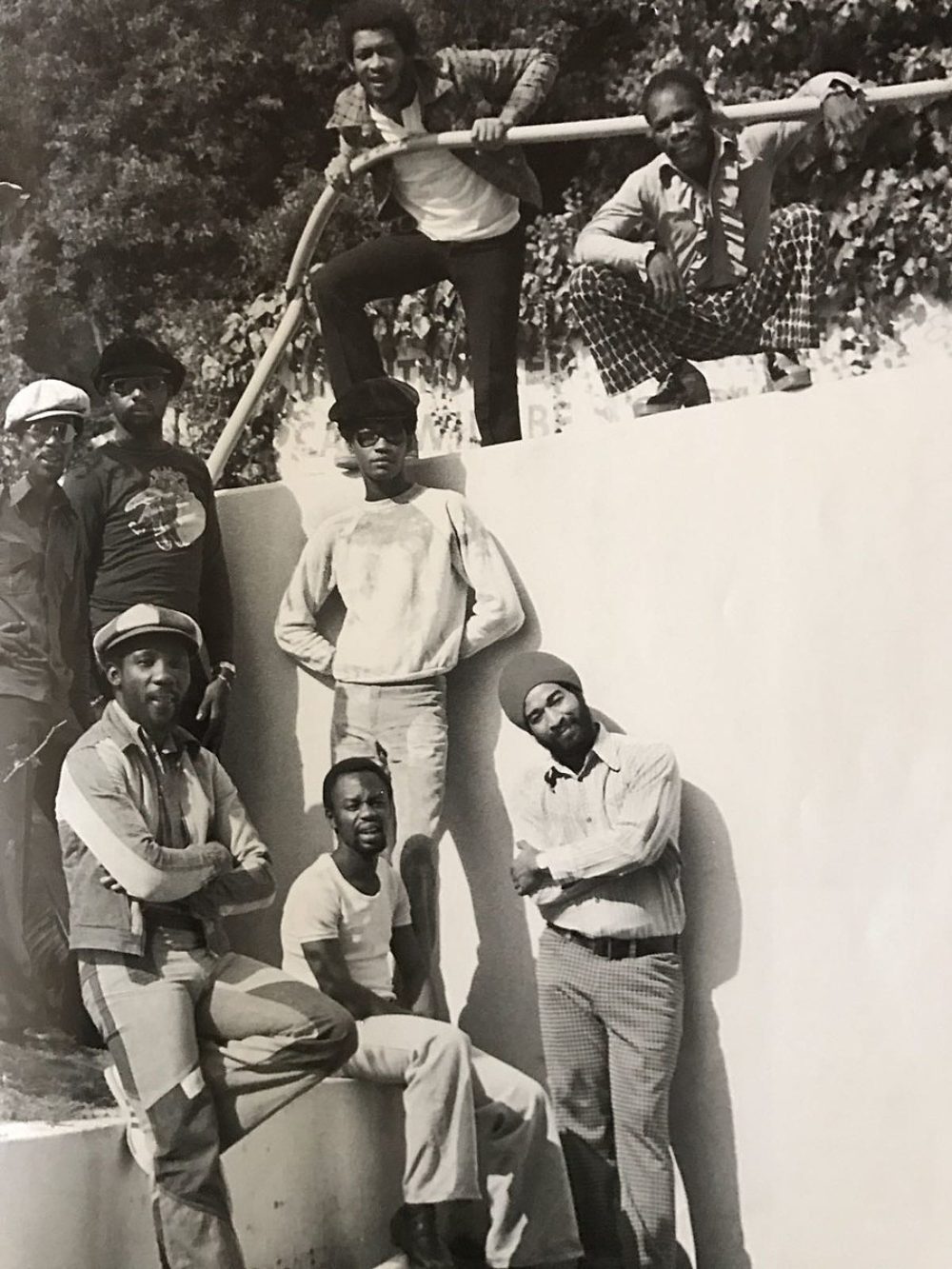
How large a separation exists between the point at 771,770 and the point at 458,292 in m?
0.80

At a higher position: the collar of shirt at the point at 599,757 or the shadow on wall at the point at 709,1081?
the collar of shirt at the point at 599,757

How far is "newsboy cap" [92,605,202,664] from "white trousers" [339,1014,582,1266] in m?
0.58

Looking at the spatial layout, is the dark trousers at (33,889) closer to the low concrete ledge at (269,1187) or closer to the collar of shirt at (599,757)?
the low concrete ledge at (269,1187)

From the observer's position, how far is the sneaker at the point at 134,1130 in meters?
1.72

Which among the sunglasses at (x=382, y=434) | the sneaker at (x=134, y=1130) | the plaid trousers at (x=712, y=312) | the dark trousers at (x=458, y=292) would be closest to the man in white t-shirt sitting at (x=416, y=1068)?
the sneaker at (x=134, y=1130)

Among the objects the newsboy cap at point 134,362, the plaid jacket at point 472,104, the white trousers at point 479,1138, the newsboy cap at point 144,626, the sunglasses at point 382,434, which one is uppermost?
the plaid jacket at point 472,104

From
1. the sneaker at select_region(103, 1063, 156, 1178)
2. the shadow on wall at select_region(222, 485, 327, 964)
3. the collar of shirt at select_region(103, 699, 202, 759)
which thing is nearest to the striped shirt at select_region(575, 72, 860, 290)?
the shadow on wall at select_region(222, 485, 327, 964)

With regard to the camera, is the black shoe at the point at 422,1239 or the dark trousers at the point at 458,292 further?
the dark trousers at the point at 458,292

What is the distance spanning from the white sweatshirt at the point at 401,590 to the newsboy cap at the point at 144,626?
126mm

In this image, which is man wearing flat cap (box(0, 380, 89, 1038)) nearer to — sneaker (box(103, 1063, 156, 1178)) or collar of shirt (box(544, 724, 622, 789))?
sneaker (box(103, 1063, 156, 1178))

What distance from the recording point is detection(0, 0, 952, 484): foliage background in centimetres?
182

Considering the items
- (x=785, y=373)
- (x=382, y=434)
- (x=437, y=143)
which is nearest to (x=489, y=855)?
(x=382, y=434)

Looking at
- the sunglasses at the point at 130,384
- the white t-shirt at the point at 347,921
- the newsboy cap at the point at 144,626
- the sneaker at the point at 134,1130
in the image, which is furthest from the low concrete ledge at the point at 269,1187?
the sunglasses at the point at 130,384

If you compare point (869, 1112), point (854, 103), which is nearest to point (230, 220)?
point (854, 103)
